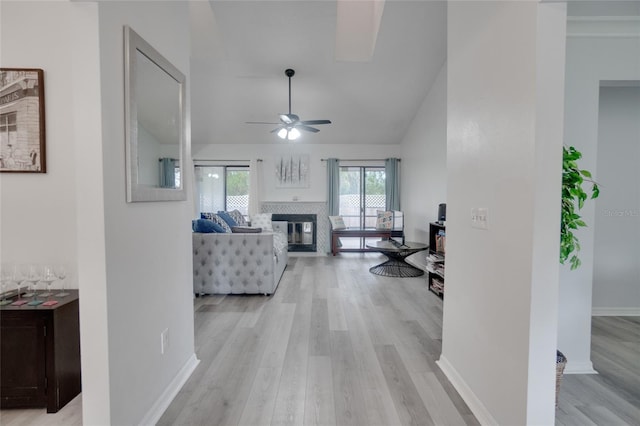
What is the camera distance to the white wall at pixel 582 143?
2230mm

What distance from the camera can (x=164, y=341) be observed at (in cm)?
188

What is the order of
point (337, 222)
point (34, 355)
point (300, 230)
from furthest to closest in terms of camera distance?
point (300, 230) < point (337, 222) < point (34, 355)

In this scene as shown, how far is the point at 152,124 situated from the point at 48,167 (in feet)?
2.82

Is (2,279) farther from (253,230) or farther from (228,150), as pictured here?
(228,150)

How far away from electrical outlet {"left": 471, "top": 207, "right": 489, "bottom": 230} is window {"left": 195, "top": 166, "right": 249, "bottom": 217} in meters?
6.04

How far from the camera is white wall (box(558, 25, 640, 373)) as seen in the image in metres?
2.23

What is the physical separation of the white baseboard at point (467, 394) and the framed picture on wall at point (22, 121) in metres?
3.04

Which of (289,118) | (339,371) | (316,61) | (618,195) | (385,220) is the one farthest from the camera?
(385,220)

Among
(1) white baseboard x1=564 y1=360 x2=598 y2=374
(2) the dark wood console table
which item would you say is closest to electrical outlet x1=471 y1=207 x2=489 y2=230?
(1) white baseboard x1=564 y1=360 x2=598 y2=374

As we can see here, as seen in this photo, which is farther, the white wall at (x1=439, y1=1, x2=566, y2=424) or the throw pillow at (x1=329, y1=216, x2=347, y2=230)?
the throw pillow at (x1=329, y1=216, x2=347, y2=230)

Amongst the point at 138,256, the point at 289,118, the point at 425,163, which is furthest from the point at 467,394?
the point at 425,163

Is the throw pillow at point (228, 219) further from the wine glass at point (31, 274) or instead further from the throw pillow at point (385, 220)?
the wine glass at point (31, 274)

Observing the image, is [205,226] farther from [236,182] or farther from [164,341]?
[236,182]

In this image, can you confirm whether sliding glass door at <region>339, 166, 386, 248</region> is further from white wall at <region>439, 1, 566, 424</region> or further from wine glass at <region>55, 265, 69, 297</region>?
wine glass at <region>55, 265, 69, 297</region>
